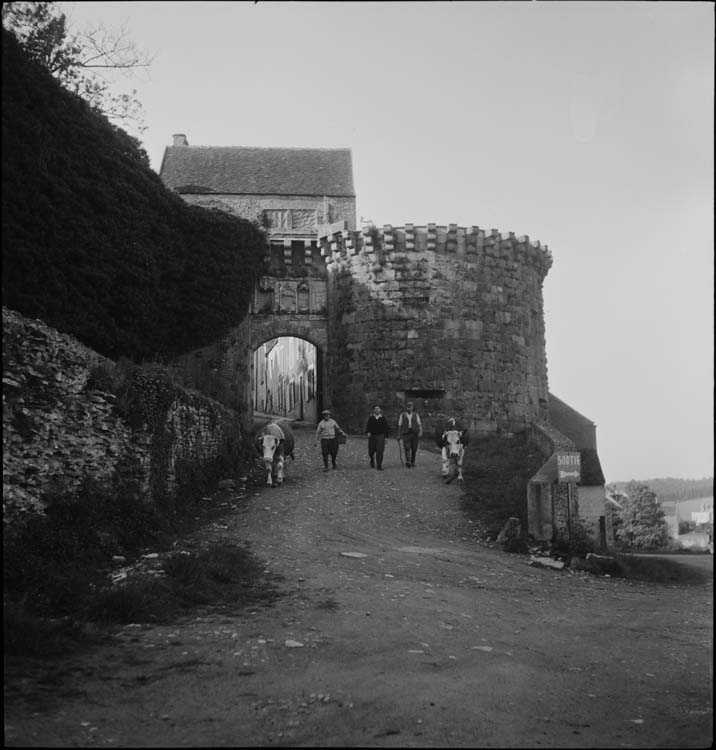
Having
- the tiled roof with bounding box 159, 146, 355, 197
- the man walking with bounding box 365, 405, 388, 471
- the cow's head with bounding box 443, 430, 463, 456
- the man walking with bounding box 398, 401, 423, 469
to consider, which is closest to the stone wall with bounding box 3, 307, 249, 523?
the man walking with bounding box 365, 405, 388, 471

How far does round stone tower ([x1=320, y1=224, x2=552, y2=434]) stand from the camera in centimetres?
2136

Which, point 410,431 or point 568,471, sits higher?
point 410,431

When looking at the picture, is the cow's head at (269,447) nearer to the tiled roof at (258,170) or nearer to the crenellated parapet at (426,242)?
the crenellated parapet at (426,242)

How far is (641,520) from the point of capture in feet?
143

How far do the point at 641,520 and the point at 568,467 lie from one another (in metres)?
36.1

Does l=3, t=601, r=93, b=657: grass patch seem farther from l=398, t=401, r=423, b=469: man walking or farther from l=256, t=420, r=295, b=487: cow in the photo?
l=398, t=401, r=423, b=469: man walking

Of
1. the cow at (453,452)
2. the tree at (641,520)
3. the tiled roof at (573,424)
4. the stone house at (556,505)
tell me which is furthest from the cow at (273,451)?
the tree at (641,520)

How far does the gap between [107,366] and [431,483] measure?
6943 mm

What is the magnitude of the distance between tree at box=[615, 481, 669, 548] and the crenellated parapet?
26021mm

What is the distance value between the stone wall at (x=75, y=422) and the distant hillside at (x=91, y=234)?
2.95 ft

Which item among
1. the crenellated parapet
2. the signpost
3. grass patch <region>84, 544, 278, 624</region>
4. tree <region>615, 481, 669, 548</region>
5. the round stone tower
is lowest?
tree <region>615, 481, 669, 548</region>

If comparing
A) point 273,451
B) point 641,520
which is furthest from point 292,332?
point 641,520

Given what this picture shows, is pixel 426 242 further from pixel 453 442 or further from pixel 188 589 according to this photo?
pixel 188 589

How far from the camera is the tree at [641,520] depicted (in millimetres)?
42594
